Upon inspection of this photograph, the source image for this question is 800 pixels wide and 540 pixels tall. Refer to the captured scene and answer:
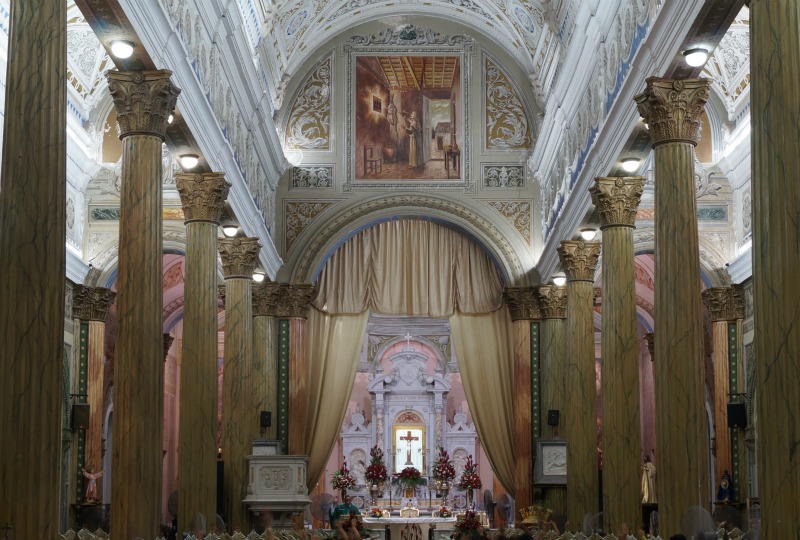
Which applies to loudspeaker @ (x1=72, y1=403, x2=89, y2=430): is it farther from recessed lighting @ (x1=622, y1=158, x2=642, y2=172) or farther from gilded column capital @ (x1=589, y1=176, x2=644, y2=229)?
recessed lighting @ (x1=622, y1=158, x2=642, y2=172)

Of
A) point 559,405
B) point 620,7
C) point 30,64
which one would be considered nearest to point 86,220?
point 559,405

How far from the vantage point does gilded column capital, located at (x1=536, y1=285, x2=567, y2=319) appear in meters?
26.4

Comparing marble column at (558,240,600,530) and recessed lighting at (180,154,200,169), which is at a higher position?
recessed lighting at (180,154,200,169)

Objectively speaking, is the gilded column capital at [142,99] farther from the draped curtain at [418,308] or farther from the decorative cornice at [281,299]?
the draped curtain at [418,308]

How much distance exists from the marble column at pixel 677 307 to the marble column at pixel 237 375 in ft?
31.1

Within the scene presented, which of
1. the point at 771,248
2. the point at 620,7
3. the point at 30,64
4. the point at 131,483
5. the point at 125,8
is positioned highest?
the point at 620,7

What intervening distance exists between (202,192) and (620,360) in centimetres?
664

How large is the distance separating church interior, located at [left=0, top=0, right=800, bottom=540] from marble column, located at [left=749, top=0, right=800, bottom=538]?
2 cm

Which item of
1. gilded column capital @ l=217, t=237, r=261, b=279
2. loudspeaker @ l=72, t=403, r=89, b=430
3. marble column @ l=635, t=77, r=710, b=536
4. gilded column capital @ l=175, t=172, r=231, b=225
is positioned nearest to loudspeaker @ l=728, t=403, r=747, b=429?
gilded column capital @ l=217, t=237, r=261, b=279

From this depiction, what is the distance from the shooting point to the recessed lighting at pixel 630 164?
56.4 feet

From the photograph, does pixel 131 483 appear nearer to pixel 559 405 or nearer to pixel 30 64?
pixel 30 64

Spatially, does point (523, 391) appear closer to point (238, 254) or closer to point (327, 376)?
point (327, 376)

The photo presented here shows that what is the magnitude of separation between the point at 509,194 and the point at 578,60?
708cm

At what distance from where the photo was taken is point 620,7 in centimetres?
1678
